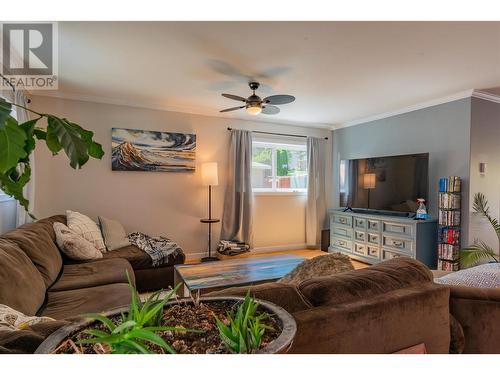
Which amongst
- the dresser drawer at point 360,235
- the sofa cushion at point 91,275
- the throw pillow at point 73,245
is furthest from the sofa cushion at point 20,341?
the dresser drawer at point 360,235

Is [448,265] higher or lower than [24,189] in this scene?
lower

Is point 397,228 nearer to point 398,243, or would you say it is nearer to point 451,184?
point 398,243

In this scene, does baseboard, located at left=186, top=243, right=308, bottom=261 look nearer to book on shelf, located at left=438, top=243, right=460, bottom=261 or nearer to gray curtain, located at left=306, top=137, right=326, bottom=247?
gray curtain, located at left=306, top=137, right=326, bottom=247

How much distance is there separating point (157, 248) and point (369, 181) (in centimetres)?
326

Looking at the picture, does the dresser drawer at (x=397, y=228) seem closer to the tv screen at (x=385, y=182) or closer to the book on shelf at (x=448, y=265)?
the tv screen at (x=385, y=182)

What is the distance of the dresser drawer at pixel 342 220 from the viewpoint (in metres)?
4.49

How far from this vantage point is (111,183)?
12.9 ft

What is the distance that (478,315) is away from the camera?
1150 millimetres

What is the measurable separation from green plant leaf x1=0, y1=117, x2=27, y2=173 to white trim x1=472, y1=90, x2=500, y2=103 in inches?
171

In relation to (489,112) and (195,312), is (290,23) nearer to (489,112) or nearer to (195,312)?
(195,312)

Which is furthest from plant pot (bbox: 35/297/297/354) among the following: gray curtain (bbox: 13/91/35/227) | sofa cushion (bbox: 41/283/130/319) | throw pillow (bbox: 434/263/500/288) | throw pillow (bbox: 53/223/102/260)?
gray curtain (bbox: 13/91/35/227)

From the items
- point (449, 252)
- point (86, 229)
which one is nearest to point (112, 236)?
point (86, 229)
